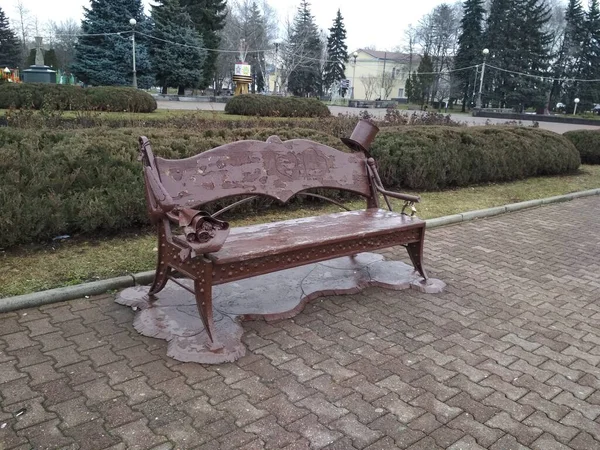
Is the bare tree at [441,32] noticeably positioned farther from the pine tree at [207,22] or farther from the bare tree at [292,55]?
the pine tree at [207,22]

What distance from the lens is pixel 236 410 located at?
2662mm

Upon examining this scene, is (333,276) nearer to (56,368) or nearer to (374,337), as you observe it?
(374,337)

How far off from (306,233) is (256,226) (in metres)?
0.47

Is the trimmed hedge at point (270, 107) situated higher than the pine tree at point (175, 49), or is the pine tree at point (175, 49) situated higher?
the pine tree at point (175, 49)

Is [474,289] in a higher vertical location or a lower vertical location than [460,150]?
lower

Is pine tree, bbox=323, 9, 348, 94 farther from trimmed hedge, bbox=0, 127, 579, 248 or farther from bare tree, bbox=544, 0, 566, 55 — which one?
trimmed hedge, bbox=0, 127, 579, 248

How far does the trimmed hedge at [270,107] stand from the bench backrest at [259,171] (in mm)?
15191

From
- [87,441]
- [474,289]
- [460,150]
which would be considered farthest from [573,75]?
[87,441]

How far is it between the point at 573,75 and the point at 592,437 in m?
57.3

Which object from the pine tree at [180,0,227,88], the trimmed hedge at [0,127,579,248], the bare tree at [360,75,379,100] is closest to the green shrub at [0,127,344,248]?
the trimmed hedge at [0,127,579,248]

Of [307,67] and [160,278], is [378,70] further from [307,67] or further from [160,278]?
[160,278]

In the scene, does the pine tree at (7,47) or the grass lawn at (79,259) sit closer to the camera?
the grass lawn at (79,259)

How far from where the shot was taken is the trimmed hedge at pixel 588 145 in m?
14.5

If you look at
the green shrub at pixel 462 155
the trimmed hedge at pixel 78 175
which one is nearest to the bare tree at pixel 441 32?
the green shrub at pixel 462 155
